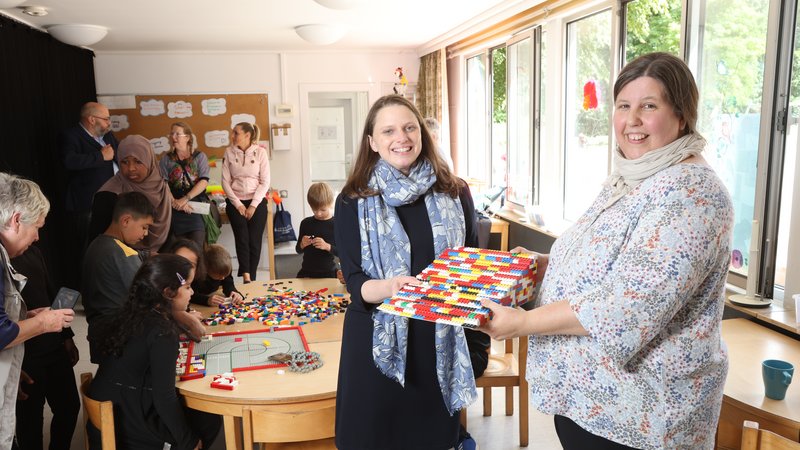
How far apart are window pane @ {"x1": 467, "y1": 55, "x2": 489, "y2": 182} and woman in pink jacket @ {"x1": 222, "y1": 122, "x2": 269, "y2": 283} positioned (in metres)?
2.35

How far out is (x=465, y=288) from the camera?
55.7 inches

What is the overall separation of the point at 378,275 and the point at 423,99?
6256 mm

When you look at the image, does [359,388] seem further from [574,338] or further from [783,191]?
[783,191]

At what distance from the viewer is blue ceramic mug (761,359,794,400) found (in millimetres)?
1872

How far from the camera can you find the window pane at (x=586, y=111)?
425 cm

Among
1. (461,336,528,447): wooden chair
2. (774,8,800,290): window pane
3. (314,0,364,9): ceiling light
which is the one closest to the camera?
(774,8,800,290): window pane

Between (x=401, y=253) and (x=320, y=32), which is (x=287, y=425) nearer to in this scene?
(x=401, y=253)

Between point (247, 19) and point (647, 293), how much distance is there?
197 inches

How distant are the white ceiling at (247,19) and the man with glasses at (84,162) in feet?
2.82

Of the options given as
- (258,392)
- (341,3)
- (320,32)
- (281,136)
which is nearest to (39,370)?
(258,392)

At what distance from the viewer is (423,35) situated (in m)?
6.61

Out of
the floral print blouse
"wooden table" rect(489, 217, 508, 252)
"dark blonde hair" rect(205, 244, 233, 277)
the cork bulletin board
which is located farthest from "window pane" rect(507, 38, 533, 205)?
the floral print blouse

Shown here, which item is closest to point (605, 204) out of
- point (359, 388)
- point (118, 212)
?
point (359, 388)

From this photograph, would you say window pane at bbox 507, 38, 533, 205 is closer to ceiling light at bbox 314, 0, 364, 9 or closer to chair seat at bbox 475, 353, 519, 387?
ceiling light at bbox 314, 0, 364, 9
